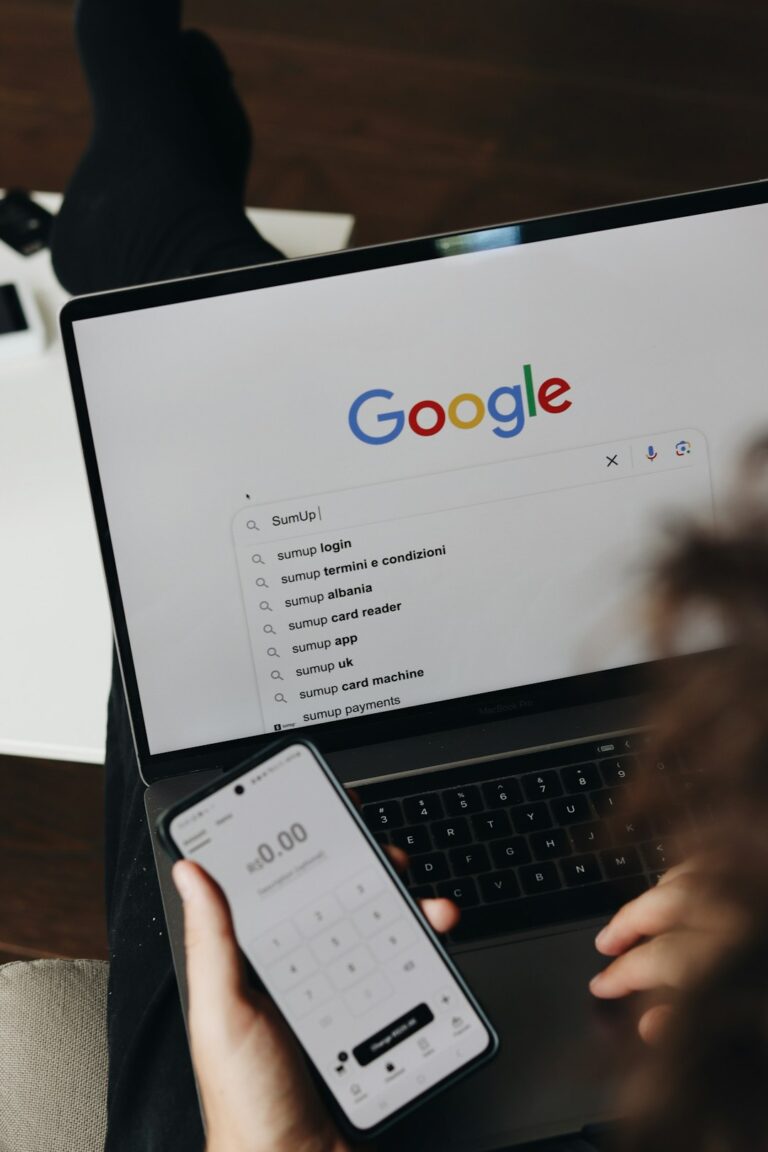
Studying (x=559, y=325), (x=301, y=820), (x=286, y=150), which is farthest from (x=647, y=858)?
(x=286, y=150)

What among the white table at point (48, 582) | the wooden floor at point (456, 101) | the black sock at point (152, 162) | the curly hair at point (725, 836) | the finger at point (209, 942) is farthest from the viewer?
the wooden floor at point (456, 101)

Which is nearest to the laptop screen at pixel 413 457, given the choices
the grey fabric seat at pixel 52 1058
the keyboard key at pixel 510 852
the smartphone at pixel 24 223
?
the keyboard key at pixel 510 852

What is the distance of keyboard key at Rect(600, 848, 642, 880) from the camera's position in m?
0.70

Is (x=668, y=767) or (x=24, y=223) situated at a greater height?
(x=24, y=223)

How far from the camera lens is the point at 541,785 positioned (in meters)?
0.72

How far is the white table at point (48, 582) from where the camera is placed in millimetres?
775

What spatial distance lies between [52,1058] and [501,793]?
0.37 metres

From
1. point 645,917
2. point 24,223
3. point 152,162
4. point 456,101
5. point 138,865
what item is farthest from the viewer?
point 456,101

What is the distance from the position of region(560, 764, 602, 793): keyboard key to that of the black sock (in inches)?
20.2

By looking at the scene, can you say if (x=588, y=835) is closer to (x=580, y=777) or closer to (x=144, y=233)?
(x=580, y=777)

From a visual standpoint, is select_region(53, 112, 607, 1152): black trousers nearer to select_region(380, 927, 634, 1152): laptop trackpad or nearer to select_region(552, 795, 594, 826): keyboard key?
select_region(380, 927, 634, 1152): laptop trackpad

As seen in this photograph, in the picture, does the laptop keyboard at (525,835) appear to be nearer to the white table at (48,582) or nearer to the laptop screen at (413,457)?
the laptop screen at (413,457)

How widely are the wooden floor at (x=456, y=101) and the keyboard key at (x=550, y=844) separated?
114 centimetres

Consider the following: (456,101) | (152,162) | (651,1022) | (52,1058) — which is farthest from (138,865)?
(456,101)
